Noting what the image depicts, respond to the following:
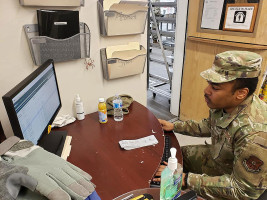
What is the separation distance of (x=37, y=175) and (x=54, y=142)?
657mm

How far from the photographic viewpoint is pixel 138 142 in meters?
1.21

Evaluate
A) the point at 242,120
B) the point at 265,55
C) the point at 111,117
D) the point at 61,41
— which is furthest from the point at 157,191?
the point at 265,55

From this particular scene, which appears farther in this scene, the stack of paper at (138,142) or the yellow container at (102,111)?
the yellow container at (102,111)

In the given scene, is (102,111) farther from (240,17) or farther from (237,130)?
(240,17)

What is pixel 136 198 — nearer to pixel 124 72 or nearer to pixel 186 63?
Result: pixel 124 72

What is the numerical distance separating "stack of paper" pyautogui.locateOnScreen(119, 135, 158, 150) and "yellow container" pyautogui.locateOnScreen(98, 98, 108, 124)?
27 centimetres

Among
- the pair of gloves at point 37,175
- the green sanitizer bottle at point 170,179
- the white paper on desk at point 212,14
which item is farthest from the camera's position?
the white paper on desk at point 212,14

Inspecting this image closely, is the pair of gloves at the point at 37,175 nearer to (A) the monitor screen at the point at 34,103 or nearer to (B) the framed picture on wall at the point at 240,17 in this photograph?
(A) the monitor screen at the point at 34,103

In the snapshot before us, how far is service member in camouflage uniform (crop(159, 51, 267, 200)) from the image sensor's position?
3.07 feet

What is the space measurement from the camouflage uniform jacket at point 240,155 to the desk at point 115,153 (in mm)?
204

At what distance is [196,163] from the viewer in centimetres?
141

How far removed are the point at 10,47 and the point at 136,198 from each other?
41.0 inches

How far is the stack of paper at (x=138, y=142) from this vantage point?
118 centimetres

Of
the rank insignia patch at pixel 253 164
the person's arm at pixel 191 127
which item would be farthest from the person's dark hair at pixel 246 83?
the person's arm at pixel 191 127
